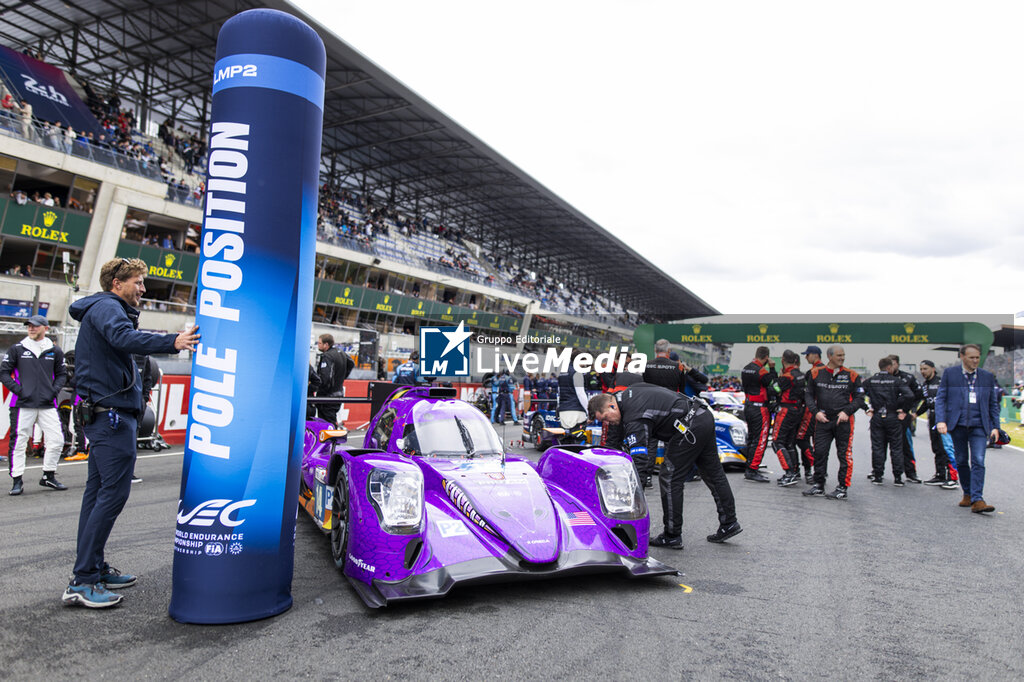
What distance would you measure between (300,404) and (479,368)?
21393mm

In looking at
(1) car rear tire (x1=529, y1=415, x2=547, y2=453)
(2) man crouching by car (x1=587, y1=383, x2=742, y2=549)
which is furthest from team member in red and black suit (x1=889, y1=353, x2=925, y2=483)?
(1) car rear tire (x1=529, y1=415, x2=547, y2=453)

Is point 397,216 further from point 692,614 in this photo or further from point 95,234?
point 692,614

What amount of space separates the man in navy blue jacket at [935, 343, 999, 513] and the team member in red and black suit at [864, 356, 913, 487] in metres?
1.42

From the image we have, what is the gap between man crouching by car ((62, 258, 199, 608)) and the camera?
133 inches

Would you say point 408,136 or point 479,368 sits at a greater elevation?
point 408,136

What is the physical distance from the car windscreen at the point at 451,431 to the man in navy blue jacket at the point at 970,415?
4954 mm

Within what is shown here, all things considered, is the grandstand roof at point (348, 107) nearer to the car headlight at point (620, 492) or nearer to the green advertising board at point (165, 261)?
the green advertising board at point (165, 261)

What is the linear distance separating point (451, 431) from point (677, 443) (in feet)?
5.89

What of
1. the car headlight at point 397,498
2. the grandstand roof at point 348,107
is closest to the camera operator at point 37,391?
the car headlight at point 397,498

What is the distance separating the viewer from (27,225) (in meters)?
20.9

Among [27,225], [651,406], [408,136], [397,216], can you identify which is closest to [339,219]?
[408,136]

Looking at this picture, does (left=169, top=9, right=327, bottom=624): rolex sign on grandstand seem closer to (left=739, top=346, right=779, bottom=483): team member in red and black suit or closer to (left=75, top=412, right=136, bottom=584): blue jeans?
(left=75, top=412, right=136, bottom=584): blue jeans

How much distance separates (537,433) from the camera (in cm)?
1164

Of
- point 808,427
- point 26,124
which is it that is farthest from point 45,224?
point 808,427
